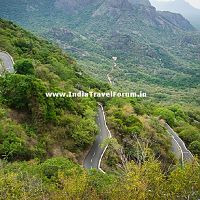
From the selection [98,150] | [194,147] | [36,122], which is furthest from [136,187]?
[194,147]

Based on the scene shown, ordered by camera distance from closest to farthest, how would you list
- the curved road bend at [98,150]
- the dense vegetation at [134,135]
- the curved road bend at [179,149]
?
the curved road bend at [98,150]
the dense vegetation at [134,135]
the curved road bend at [179,149]

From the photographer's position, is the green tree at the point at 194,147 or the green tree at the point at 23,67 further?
the green tree at the point at 194,147

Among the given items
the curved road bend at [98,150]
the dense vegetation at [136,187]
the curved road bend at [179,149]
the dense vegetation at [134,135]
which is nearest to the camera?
the dense vegetation at [136,187]

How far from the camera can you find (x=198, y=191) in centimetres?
2297

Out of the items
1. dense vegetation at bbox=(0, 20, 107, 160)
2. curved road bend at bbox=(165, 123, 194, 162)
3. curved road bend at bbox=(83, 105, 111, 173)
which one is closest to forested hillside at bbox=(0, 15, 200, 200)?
dense vegetation at bbox=(0, 20, 107, 160)

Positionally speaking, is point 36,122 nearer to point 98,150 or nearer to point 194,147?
point 98,150

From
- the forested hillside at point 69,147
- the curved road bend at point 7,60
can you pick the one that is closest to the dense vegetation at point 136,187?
the forested hillside at point 69,147

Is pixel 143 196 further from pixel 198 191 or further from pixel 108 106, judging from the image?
pixel 108 106

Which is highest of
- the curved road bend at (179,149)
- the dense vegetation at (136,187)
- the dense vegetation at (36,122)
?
the dense vegetation at (136,187)

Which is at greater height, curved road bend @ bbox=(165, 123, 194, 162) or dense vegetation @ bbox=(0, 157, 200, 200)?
dense vegetation @ bbox=(0, 157, 200, 200)

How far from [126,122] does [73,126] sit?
12.1 m

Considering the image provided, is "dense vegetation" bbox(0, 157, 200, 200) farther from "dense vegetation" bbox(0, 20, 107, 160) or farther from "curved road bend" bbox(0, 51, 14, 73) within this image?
"curved road bend" bbox(0, 51, 14, 73)

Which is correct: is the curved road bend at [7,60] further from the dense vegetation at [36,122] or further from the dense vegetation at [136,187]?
the dense vegetation at [136,187]

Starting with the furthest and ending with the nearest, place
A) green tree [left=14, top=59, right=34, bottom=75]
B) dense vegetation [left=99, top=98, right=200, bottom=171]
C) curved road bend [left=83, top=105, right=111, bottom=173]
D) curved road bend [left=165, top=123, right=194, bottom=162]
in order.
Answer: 1. curved road bend [left=165, top=123, right=194, bottom=162]
2. green tree [left=14, top=59, right=34, bottom=75]
3. dense vegetation [left=99, top=98, right=200, bottom=171]
4. curved road bend [left=83, top=105, right=111, bottom=173]
